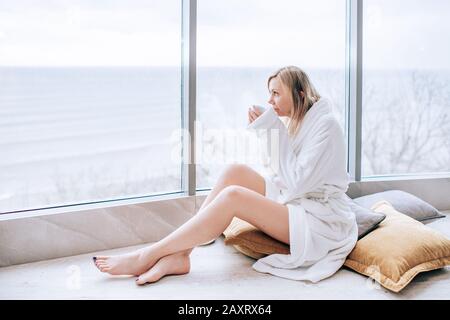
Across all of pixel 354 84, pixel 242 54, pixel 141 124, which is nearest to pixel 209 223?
pixel 141 124

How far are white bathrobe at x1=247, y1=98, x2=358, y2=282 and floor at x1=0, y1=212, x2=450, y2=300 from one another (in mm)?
69

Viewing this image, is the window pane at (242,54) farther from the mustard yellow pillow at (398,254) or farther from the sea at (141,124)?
the mustard yellow pillow at (398,254)

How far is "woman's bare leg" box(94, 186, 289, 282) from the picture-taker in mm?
1966

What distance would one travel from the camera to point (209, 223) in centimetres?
197

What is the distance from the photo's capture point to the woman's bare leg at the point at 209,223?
1966mm

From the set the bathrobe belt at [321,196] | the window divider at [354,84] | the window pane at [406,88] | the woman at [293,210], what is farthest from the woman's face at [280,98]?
the window pane at [406,88]

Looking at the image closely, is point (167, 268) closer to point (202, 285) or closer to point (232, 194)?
point (202, 285)

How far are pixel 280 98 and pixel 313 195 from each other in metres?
0.43

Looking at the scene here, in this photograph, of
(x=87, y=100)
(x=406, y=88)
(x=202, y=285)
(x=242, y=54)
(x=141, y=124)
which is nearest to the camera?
(x=202, y=285)

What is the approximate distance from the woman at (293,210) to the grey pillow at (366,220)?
8 centimetres

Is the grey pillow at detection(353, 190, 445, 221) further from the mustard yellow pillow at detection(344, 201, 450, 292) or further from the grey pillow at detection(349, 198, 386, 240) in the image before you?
the mustard yellow pillow at detection(344, 201, 450, 292)
